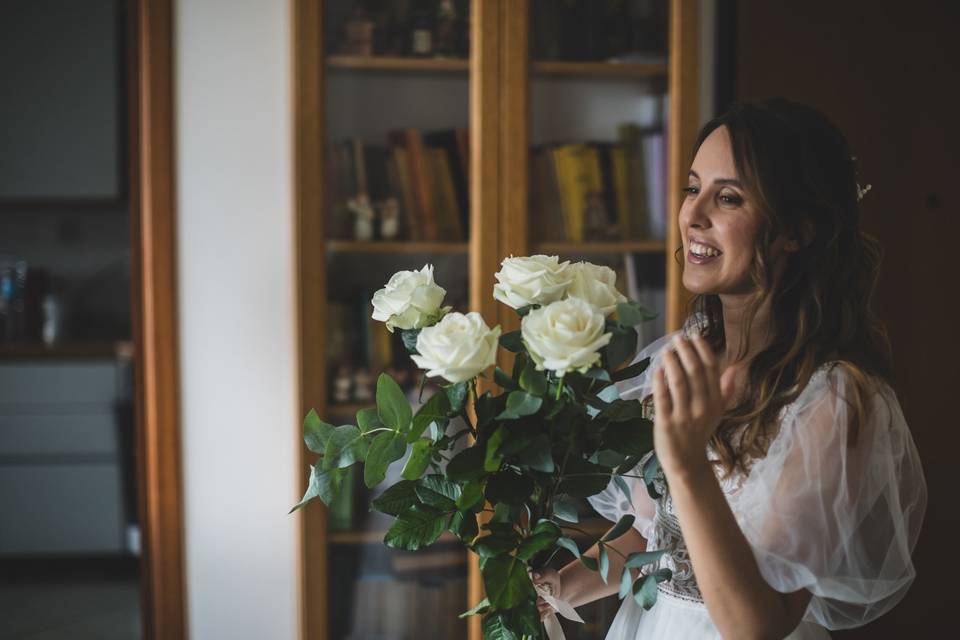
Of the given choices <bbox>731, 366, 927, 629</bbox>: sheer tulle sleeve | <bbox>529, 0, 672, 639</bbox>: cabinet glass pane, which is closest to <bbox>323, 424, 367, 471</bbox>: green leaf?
<bbox>731, 366, 927, 629</bbox>: sheer tulle sleeve

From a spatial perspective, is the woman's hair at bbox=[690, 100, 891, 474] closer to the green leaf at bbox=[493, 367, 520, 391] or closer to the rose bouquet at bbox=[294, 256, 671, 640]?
the rose bouquet at bbox=[294, 256, 671, 640]

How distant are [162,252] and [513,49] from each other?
107 cm

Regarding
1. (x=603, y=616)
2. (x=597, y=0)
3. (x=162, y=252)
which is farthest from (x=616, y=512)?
(x=162, y=252)

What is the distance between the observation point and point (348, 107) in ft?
6.70

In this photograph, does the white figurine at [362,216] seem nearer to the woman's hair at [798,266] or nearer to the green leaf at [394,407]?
the woman's hair at [798,266]

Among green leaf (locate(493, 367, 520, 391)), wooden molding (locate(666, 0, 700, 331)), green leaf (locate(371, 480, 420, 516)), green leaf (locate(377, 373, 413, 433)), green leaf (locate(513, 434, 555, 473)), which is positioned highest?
wooden molding (locate(666, 0, 700, 331))

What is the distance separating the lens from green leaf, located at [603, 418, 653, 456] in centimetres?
88

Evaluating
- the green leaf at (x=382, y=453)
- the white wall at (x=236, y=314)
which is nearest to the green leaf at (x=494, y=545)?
the green leaf at (x=382, y=453)

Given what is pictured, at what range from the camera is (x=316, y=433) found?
0.93 meters

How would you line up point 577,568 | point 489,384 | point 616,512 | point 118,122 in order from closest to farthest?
point 577,568, point 616,512, point 489,384, point 118,122

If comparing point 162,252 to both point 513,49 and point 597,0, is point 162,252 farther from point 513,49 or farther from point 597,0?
point 597,0

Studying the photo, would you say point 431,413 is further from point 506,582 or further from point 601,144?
point 601,144

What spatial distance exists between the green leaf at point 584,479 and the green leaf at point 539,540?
46 millimetres

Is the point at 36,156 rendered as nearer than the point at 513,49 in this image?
No
